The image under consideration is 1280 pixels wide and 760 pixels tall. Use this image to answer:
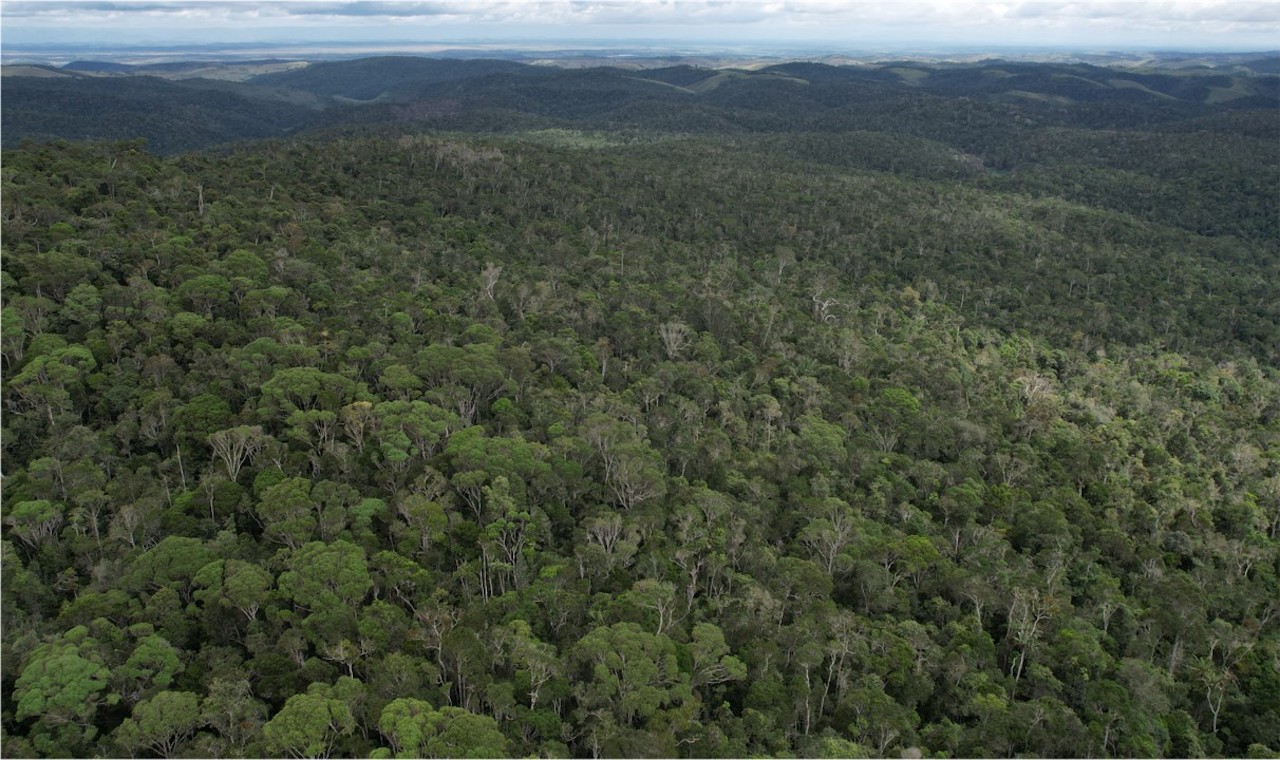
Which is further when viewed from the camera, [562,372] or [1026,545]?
[562,372]

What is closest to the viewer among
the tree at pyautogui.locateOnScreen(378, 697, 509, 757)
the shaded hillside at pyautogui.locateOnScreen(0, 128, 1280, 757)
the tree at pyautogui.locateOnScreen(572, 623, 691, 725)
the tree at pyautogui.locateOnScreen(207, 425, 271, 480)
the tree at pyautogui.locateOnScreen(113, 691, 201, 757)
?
the tree at pyautogui.locateOnScreen(378, 697, 509, 757)

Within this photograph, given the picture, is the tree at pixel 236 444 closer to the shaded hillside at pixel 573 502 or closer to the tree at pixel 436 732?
the shaded hillside at pixel 573 502

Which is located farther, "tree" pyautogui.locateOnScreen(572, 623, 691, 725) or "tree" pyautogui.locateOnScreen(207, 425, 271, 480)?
"tree" pyautogui.locateOnScreen(207, 425, 271, 480)

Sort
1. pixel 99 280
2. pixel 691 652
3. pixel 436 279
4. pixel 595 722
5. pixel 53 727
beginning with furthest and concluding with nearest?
pixel 436 279, pixel 99 280, pixel 691 652, pixel 595 722, pixel 53 727

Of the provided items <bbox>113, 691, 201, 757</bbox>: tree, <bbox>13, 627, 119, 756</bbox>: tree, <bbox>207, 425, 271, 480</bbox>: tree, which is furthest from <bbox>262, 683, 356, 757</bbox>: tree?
<bbox>207, 425, 271, 480</bbox>: tree

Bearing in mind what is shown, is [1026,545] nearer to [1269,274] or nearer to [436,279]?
[436,279]

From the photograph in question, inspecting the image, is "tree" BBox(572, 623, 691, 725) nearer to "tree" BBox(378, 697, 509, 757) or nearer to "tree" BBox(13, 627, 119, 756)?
"tree" BBox(378, 697, 509, 757)

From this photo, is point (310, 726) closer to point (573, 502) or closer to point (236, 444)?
point (236, 444)

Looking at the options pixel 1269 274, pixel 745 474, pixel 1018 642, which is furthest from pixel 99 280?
pixel 1269 274
